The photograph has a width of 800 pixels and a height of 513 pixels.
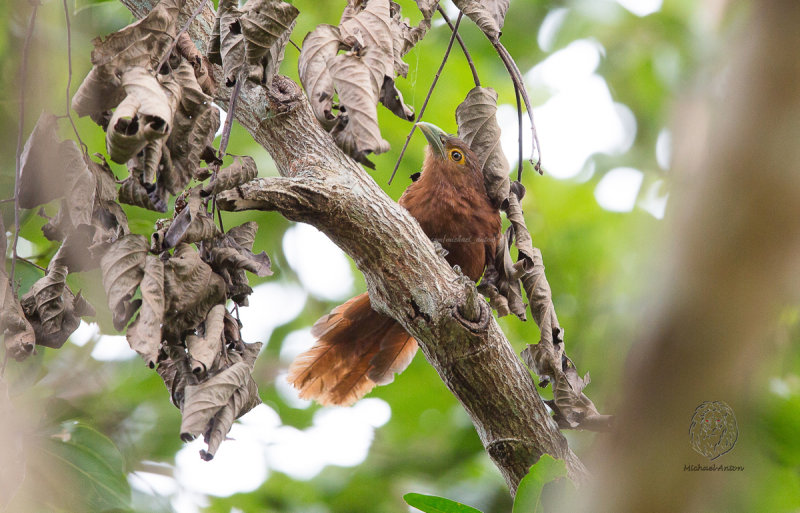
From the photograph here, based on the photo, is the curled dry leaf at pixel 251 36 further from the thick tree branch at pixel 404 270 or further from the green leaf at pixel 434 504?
the green leaf at pixel 434 504

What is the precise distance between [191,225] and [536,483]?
1134 mm

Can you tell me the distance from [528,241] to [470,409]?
2.02 feet

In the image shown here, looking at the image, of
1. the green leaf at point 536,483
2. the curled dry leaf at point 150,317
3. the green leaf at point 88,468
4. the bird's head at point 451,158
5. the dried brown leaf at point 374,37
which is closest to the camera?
the curled dry leaf at point 150,317

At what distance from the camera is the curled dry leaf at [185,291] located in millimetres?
1938

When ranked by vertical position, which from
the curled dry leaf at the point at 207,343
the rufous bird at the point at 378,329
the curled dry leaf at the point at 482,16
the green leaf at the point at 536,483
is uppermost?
the curled dry leaf at the point at 482,16

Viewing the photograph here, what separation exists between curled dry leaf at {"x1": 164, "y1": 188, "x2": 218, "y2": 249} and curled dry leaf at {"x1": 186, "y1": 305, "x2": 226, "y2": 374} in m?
0.20

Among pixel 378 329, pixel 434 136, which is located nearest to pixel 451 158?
pixel 434 136

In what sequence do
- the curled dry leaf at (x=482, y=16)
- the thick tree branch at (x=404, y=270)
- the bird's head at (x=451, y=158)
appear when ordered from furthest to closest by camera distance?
the bird's head at (x=451, y=158)
the thick tree branch at (x=404, y=270)
the curled dry leaf at (x=482, y=16)

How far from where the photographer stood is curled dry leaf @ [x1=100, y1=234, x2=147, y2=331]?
1.90 metres

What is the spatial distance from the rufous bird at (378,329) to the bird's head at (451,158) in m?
0.03

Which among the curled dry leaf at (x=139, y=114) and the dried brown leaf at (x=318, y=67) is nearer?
the curled dry leaf at (x=139, y=114)

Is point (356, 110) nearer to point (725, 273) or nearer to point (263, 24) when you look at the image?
point (263, 24)

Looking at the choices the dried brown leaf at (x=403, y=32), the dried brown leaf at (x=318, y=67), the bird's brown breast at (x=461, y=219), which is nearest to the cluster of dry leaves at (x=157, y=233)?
the dried brown leaf at (x=318, y=67)

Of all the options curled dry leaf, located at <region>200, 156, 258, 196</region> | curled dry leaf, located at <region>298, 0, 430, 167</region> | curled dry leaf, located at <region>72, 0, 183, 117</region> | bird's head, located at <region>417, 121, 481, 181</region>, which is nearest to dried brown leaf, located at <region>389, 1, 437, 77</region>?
curled dry leaf, located at <region>298, 0, 430, 167</region>
